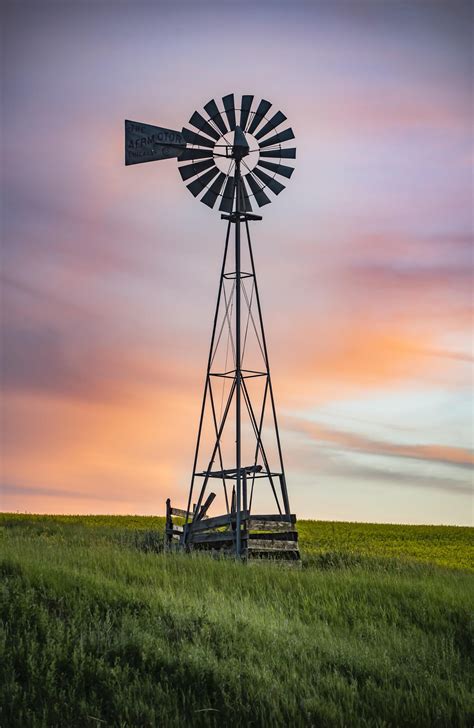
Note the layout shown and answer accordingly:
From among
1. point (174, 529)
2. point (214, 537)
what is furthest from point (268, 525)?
point (174, 529)

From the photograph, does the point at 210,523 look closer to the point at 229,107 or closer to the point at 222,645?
the point at 222,645

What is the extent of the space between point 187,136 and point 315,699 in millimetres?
17548

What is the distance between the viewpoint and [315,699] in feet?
35.5

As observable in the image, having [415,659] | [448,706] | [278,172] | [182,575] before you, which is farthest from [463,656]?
[278,172]

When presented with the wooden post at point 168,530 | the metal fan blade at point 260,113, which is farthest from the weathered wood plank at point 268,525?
the metal fan blade at point 260,113

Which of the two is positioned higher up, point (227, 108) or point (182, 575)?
point (227, 108)

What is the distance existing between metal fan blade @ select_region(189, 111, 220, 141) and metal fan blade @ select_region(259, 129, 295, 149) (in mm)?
1423

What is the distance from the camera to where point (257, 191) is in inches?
965

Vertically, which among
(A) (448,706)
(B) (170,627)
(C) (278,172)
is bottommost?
(A) (448,706)

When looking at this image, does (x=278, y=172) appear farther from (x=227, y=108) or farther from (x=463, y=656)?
(x=463, y=656)

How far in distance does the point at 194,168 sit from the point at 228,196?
53.3 inches

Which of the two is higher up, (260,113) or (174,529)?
(260,113)

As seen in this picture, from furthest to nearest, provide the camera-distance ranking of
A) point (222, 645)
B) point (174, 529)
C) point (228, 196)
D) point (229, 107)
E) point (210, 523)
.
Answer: point (174, 529)
point (228, 196)
point (229, 107)
point (210, 523)
point (222, 645)

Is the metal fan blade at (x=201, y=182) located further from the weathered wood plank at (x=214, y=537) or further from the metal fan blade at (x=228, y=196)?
the weathered wood plank at (x=214, y=537)
